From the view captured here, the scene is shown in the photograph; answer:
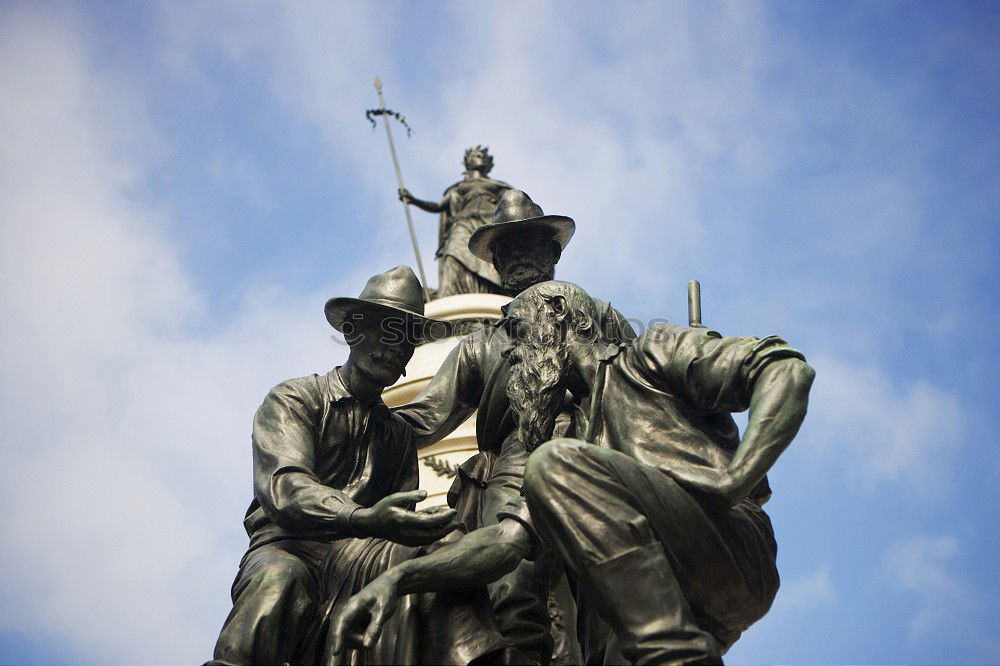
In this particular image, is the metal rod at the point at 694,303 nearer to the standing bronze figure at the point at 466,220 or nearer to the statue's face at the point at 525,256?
the statue's face at the point at 525,256

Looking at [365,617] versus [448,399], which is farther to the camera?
[448,399]

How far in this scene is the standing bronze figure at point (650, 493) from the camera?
5.65 metres

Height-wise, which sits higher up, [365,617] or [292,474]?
[292,474]

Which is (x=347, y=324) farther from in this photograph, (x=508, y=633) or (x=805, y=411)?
(x=805, y=411)

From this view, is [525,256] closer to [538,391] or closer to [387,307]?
[387,307]

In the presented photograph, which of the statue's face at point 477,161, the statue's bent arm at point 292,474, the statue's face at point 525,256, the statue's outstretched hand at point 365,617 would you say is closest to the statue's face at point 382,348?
the statue's bent arm at point 292,474

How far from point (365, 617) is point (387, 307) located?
68.6 inches

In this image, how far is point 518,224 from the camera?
7.61m

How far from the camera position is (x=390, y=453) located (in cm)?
701

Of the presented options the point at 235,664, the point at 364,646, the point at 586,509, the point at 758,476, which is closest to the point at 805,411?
the point at 758,476

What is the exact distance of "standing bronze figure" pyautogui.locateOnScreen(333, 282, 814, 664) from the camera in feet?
18.5

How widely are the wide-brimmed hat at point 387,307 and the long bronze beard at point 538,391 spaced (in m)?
0.58

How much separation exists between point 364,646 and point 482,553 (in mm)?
695

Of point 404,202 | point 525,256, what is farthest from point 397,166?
point 525,256
